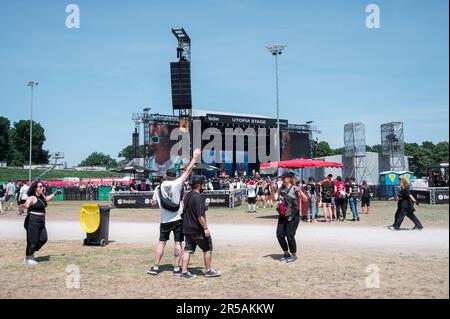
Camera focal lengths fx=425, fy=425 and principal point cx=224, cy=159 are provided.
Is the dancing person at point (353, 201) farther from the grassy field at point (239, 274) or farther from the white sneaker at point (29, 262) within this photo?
the white sneaker at point (29, 262)

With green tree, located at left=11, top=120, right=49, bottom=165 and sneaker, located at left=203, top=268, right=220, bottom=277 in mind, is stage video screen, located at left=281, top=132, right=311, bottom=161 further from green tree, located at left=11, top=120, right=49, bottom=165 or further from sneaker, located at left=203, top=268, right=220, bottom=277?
green tree, located at left=11, top=120, right=49, bottom=165

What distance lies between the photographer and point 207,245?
24.1ft

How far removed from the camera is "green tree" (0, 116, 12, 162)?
93.0m

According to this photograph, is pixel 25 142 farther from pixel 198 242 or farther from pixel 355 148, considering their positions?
pixel 198 242

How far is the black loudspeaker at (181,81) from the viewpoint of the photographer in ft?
129

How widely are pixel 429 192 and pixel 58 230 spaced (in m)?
20.2

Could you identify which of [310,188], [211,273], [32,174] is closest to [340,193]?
[310,188]

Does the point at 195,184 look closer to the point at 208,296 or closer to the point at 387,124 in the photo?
the point at 208,296

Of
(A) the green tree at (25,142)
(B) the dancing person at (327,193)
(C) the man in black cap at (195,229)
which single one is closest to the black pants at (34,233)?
(C) the man in black cap at (195,229)

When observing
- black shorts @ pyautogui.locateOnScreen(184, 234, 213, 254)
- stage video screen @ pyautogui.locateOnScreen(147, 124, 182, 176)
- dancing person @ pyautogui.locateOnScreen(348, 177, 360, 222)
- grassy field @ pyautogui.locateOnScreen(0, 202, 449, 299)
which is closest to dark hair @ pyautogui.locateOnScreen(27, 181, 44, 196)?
grassy field @ pyautogui.locateOnScreen(0, 202, 449, 299)

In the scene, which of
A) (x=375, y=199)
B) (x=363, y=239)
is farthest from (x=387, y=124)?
(x=363, y=239)

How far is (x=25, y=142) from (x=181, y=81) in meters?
77.8
